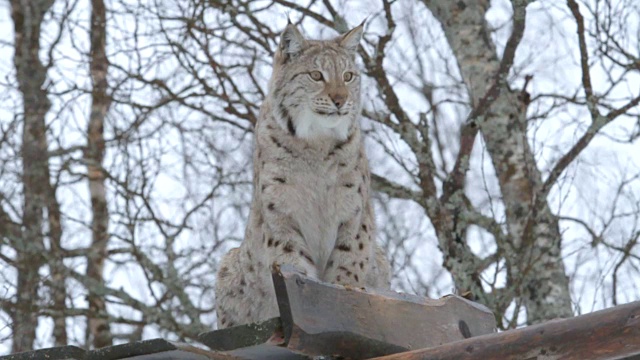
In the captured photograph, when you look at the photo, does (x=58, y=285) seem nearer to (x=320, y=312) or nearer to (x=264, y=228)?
(x=264, y=228)

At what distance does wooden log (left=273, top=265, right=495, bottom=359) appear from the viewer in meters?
4.02

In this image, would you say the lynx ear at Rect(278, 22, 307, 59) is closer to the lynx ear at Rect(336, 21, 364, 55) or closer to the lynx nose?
the lynx ear at Rect(336, 21, 364, 55)

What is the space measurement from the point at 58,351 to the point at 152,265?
21.5 ft

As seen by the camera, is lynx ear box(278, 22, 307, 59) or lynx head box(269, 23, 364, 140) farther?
lynx ear box(278, 22, 307, 59)

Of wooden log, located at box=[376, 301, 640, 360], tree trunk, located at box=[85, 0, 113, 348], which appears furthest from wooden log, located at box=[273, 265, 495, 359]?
tree trunk, located at box=[85, 0, 113, 348]

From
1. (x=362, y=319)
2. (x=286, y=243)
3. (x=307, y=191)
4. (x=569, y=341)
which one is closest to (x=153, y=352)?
(x=362, y=319)

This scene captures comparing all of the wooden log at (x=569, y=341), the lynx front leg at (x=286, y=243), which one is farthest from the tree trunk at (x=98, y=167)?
the wooden log at (x=569, y=341)

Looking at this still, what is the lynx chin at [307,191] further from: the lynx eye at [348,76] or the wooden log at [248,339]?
the wooden log at [248,339]

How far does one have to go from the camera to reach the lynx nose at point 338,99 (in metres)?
6.90

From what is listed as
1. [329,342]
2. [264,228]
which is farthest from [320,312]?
[264,228]

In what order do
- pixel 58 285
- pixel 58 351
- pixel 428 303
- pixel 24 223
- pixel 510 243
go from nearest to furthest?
pixel 58 351
pixel 428 303
pixel 510 243
pixel 58 285
pixel 24 223

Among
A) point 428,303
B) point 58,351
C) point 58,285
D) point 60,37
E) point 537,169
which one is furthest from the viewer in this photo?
point 60,37

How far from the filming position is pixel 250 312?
695 centimetres

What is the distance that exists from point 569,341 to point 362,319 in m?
1.01
